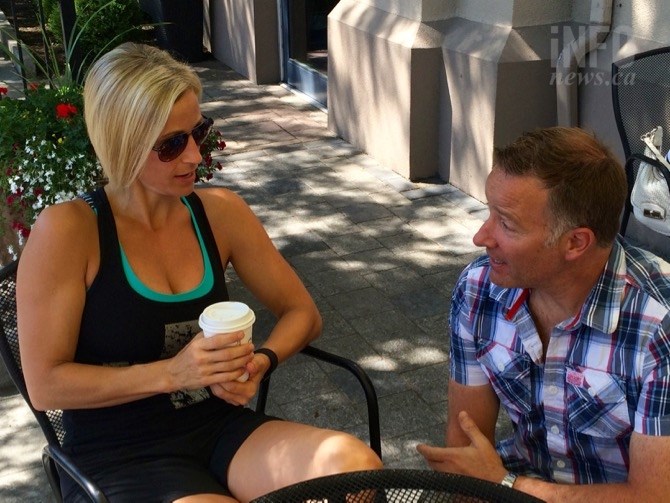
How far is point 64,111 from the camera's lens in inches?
158

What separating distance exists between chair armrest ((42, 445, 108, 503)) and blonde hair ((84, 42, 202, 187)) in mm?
710

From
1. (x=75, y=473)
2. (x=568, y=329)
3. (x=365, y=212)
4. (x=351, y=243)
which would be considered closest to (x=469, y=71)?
(x=365, y=212)

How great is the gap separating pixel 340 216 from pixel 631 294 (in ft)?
13.3

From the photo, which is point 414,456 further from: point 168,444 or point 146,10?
point 146,10

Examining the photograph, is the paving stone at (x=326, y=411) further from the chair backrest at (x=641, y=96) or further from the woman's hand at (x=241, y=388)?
the chair backrest at (x=641, y=96)

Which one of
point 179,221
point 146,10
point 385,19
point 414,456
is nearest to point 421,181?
point 385,19

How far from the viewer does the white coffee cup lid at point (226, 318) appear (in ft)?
6.95

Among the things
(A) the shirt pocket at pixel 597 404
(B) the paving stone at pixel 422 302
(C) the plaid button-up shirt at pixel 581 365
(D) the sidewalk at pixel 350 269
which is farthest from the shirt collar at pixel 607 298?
(B) the paving stone at pixel 422 302

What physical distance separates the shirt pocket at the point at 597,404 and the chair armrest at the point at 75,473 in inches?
41.9

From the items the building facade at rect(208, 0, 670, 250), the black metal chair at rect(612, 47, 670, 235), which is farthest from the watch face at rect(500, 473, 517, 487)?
the building facade at rect(208, 0, 670, 250)

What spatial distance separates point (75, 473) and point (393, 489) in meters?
0.80

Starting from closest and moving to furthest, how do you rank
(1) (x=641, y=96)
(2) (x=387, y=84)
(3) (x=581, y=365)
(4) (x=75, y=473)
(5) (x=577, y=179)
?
(5) (x=577, y=179), (3) (x=581, y=365), (4) (x=75, y=473), (1) (x=641, y=96), (2) (x=387, y=84)

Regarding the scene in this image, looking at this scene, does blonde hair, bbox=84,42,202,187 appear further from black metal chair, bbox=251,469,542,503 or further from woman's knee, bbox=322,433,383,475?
black metal chair, bbox=251,469,542,503

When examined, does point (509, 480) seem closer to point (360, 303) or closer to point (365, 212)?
point (360, 303)
